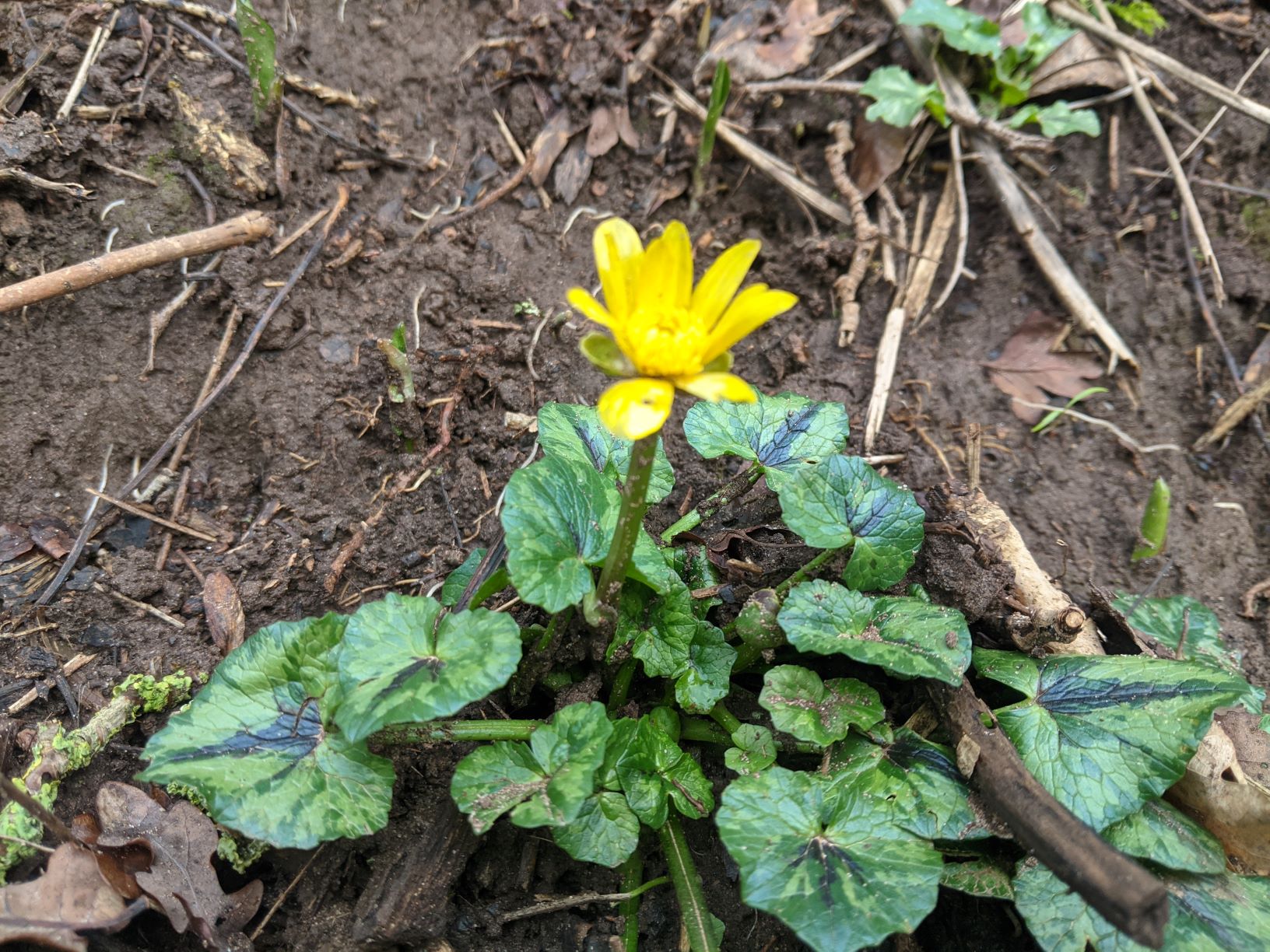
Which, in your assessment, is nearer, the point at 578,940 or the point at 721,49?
the point at 578,940

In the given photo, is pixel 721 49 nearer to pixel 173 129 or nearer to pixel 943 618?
pixel 173 129

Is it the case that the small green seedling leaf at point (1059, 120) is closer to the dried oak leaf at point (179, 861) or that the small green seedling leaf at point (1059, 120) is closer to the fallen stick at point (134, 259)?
the fallen stick at point (134, 259)

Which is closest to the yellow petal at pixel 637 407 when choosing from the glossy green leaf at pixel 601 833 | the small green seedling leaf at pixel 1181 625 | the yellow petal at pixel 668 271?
the yellow petal at pixel 668 271

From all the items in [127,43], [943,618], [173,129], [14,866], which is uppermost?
[127,43]

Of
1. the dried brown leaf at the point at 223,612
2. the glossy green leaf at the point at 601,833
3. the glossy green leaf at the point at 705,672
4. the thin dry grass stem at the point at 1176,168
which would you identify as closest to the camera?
the glossy green leaf at the point at 601,833

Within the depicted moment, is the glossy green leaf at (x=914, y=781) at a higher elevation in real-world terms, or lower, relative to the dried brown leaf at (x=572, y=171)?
lower

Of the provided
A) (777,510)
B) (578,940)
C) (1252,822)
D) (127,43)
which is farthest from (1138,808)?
(127,43)

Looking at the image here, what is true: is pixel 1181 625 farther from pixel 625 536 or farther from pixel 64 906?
pixel 64 906
